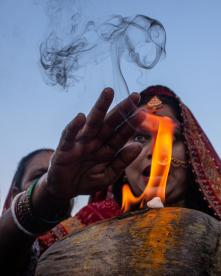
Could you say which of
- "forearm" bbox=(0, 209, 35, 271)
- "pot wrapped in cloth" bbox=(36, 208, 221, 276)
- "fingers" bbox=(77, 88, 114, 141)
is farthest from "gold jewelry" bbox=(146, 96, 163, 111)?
"pot wrapped in cloth" bbox=(36, 208, 221, 276)

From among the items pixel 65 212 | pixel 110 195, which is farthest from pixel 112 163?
pixel 110 195

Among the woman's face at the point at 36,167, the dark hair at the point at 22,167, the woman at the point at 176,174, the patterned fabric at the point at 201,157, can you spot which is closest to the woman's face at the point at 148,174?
the woman at the point at 176,174

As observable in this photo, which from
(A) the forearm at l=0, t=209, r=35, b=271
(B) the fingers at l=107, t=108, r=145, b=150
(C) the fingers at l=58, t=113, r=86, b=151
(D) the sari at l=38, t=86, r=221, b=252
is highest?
(C) the fingers at l=58, t=113, r=86, b=151

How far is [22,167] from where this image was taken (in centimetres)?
479

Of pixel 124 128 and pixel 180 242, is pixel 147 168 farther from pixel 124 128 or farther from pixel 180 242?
pixel 180 242

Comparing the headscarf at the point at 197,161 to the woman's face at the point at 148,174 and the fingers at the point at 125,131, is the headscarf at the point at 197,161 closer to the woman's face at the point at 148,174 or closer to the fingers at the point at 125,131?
the woman's face at the point at 148,174

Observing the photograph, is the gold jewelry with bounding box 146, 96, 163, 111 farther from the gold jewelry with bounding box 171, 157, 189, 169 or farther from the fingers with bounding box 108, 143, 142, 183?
the fingers with bounding box 108, 143, 142, 183

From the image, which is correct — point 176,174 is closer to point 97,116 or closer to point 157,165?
point 157,165

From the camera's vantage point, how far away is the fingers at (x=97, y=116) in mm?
1896

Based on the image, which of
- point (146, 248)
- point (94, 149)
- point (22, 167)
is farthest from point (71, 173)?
point (22, 167)

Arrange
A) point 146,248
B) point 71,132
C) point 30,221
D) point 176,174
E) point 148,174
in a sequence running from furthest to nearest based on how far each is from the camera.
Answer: point 176,174
point 148,174
point 30,221
point 71,132
point 146,248

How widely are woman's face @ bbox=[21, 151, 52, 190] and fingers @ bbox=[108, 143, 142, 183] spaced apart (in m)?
2.41

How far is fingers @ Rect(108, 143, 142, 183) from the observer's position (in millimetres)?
2105

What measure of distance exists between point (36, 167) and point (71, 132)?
108 inches
